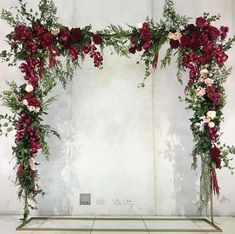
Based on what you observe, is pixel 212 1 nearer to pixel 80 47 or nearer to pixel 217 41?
pixel 217 41

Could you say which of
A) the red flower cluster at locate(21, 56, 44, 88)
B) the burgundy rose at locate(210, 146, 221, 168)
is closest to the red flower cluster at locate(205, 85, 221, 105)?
the burgundy rose at locate(210, 146, 221, 168)

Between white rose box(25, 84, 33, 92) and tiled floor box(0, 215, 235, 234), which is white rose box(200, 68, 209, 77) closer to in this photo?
tiled floor box(0, 215, 235, 234)

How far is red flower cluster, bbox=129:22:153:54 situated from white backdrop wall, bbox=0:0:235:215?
0.64m

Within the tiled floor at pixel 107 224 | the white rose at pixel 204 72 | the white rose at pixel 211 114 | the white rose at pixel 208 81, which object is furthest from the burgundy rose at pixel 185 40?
the tiled floor at pixel 107 224

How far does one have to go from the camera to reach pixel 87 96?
3.92 m

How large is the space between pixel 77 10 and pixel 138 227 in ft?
8.48

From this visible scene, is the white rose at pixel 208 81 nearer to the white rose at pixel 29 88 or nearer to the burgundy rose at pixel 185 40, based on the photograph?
the burgundy rose at pixel 185 40

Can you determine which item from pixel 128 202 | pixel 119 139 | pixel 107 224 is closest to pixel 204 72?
pixel 119 139

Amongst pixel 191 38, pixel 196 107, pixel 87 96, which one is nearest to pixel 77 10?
pixel 87 96

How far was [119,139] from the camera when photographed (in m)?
3.88

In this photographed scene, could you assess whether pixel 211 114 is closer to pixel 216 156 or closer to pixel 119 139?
pixel 216 156

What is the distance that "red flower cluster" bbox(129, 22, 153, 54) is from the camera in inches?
129

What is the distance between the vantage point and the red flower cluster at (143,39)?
3266 millimetres

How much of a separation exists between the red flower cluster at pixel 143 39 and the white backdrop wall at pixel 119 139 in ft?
2.10
